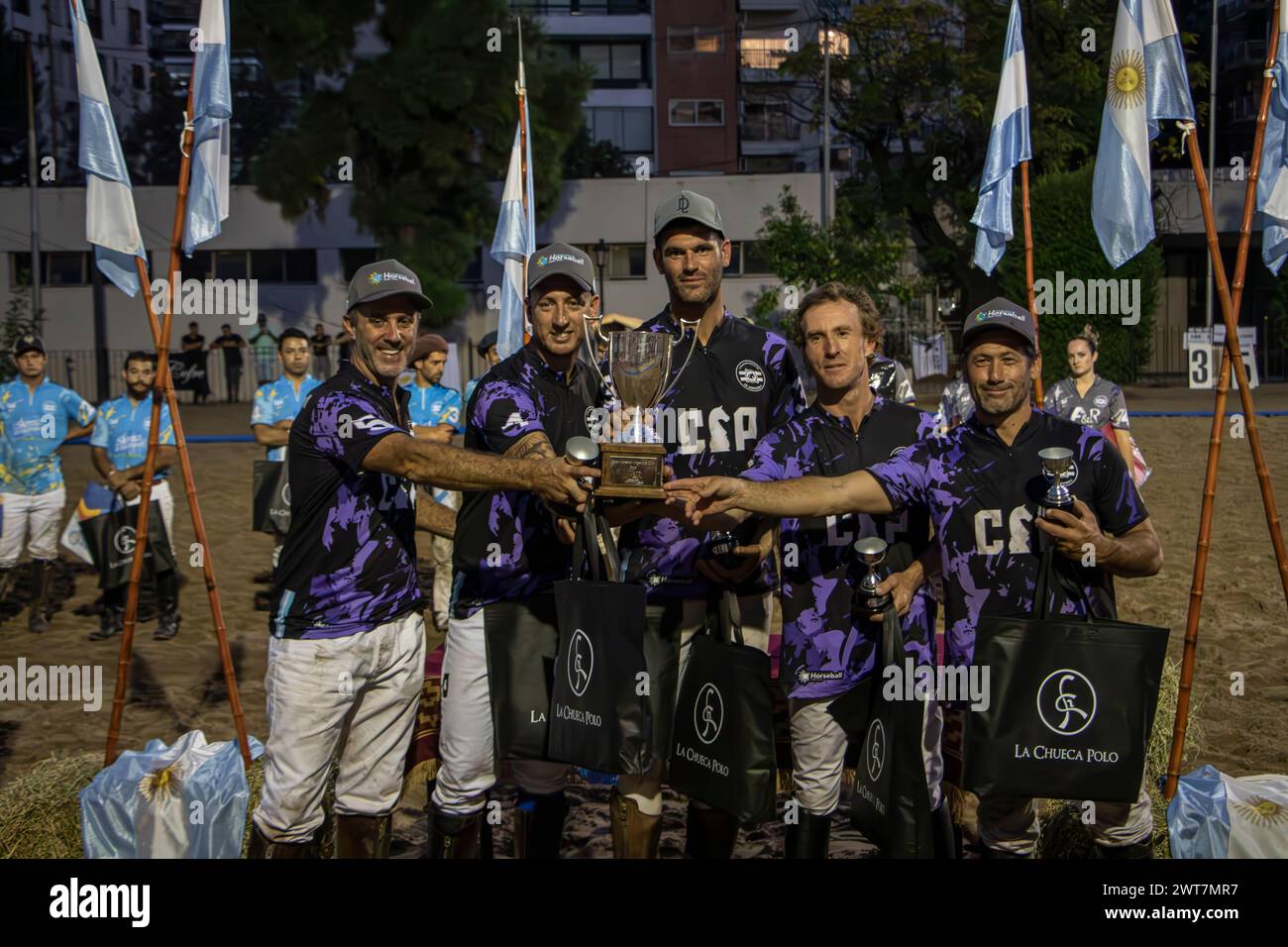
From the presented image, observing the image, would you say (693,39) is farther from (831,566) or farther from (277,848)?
(277,848)

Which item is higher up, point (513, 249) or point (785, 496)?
point (513, 249)

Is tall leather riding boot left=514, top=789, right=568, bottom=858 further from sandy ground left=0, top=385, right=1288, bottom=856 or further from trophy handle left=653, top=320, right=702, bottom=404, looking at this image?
trophy handle left=653, top=320, right=702, bottom=404

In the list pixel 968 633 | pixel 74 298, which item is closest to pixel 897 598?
pixel 968 633

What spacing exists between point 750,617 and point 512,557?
0.95m

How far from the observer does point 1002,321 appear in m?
4.70

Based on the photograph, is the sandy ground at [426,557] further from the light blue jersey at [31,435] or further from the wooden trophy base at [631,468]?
the wooden trophy base at [631,468]

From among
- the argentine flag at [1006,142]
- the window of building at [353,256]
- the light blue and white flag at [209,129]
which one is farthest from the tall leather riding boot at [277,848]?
the window of building at [353,256]

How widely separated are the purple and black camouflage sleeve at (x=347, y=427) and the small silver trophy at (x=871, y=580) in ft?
5.47

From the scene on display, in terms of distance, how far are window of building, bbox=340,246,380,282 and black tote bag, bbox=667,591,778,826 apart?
3589 cm

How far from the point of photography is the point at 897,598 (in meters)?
4.75

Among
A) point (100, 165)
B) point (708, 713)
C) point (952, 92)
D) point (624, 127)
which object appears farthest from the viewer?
point (624, 127)

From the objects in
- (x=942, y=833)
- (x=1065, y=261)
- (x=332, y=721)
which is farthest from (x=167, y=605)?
(x=1065, y=261)

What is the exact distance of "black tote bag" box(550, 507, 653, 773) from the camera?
445cm

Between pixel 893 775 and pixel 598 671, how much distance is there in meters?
1.08
